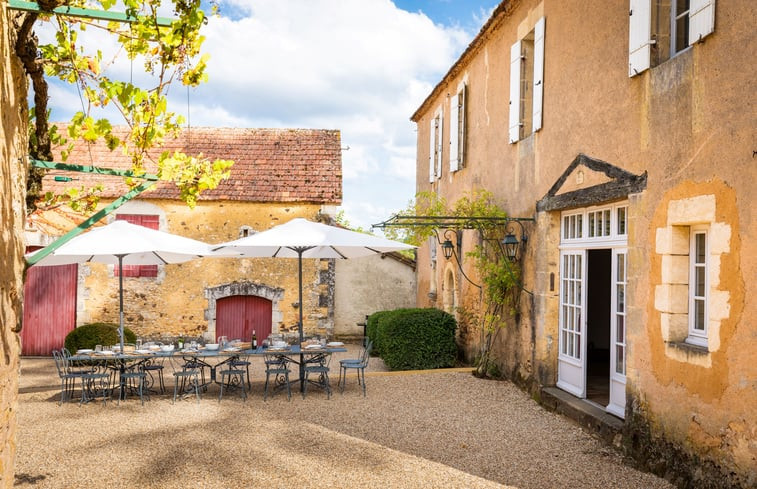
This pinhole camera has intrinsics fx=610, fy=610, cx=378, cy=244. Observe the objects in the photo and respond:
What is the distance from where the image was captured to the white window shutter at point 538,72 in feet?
26.0

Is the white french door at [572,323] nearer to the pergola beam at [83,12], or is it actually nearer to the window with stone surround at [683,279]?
the window with stone surround at [683,279]

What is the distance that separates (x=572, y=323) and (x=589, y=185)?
1.77m

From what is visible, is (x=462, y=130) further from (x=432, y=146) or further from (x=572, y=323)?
(x=572, y=323)

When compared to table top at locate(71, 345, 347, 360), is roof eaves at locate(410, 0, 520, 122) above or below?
above

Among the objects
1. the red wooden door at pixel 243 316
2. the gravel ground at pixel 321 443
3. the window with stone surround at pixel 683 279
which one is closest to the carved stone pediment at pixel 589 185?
the window with stone surround at pixel 683 279

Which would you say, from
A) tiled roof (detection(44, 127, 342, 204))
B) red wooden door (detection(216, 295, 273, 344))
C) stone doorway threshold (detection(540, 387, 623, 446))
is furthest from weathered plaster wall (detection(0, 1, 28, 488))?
red wooden door (detection(216, 295, 273, 344))

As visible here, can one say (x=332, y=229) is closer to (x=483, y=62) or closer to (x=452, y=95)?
Answer: (x=483, y=62)

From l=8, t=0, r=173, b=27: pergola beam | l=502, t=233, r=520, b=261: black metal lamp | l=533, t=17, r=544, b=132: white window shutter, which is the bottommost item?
l=502, t=233, r=520, b=261: black metal lamp

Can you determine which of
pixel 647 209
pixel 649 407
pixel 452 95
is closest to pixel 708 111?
pixel 647 209

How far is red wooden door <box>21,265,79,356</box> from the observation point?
44.1ft

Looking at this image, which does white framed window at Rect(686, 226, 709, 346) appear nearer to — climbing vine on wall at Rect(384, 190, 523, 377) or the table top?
climbing vine on wall at Rect(384, 190, 523, 377)

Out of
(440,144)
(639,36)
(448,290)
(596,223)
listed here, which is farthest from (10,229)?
(440,144)

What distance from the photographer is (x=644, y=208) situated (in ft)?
18.3

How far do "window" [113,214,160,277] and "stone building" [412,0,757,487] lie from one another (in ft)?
27.6
